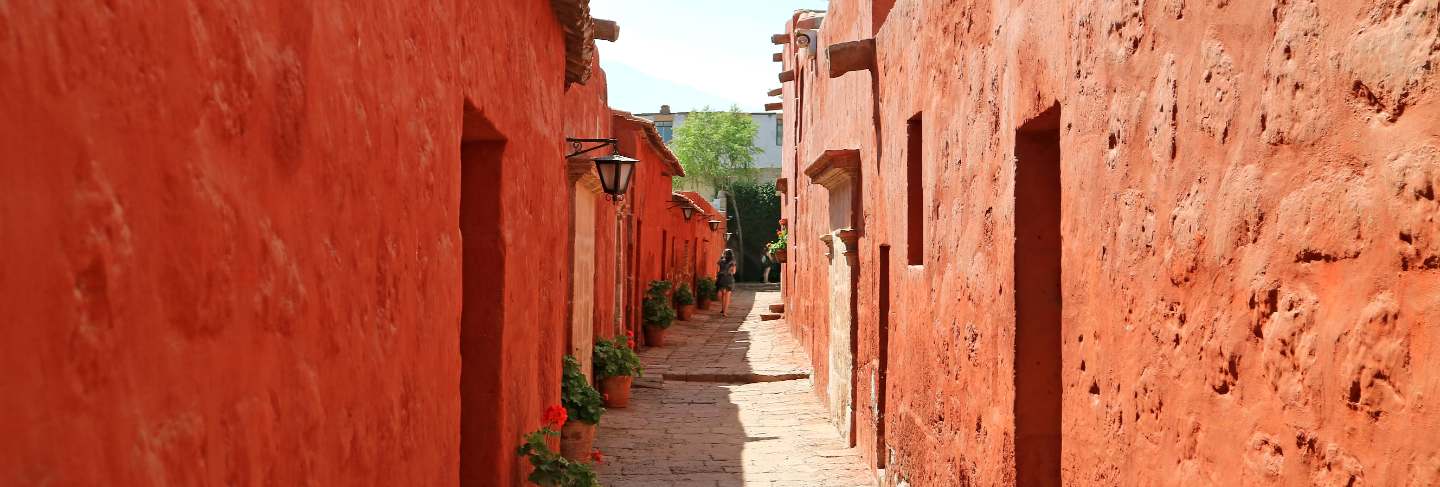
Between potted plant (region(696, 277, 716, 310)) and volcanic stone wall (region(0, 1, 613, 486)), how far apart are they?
2543 centimetres

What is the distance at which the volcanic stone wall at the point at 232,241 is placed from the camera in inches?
63.3

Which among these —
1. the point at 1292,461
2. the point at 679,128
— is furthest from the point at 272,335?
the point at 679,128

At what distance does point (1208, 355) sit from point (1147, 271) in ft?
1.52

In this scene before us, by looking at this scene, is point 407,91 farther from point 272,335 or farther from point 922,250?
point 922,250

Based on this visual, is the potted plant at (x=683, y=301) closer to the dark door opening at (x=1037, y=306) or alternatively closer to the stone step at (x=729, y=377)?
the stone step at (x=729, y=377)

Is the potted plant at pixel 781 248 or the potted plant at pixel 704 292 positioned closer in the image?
the potted plant at pixel 781 248

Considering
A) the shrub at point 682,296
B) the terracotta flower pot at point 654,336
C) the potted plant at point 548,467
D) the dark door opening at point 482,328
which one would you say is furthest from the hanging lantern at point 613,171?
the shrub at point 682,296

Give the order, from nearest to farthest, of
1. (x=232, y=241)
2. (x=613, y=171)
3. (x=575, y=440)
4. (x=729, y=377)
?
(x=232, y=241), (x=575, y=440), (x=613, y=171), (x=729, y=377)

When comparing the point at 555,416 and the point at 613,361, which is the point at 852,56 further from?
the point at 613,361

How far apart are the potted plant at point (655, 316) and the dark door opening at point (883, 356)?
34.2 feet

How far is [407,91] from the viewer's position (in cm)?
373

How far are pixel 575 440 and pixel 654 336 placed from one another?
10.4m

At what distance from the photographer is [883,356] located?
8.98 metres

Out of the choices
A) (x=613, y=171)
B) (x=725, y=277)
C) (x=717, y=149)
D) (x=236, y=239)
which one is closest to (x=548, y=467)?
(x=613, y=171)
